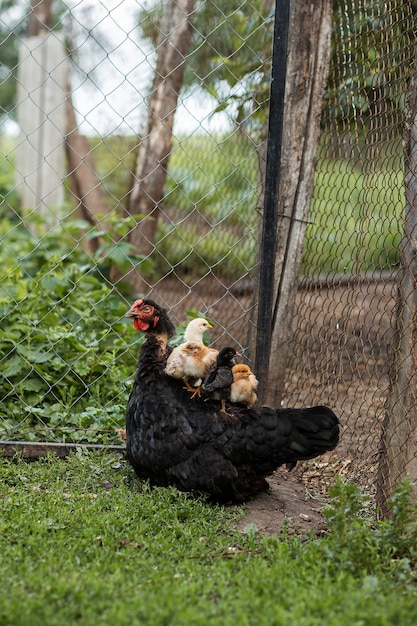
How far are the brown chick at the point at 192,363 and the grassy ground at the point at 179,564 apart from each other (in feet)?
1.77

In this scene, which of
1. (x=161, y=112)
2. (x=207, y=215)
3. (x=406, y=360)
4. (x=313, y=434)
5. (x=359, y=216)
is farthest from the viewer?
(x=207, y=215)

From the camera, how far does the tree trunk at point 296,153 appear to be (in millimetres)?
3908

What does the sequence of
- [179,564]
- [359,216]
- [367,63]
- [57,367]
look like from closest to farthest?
[179,564], [359,216], [367,63], [57,367]

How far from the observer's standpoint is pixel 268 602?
246 centimetres

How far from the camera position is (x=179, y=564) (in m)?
2.80

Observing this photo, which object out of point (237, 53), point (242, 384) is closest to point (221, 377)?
point (242, 384)

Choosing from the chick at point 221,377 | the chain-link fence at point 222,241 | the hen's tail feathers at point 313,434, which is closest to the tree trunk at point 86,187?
the chain-link fence at point 222,241

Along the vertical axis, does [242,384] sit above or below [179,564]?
above

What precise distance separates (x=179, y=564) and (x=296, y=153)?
218 cm

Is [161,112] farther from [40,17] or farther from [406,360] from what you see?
[40,17]

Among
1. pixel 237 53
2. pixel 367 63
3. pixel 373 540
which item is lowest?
pixel 373 540

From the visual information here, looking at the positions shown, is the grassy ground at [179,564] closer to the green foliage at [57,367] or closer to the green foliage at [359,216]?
the green foliage at [57,367]

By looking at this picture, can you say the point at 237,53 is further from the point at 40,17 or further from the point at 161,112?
the point at 40,17

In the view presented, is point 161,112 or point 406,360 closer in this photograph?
point 406,360
